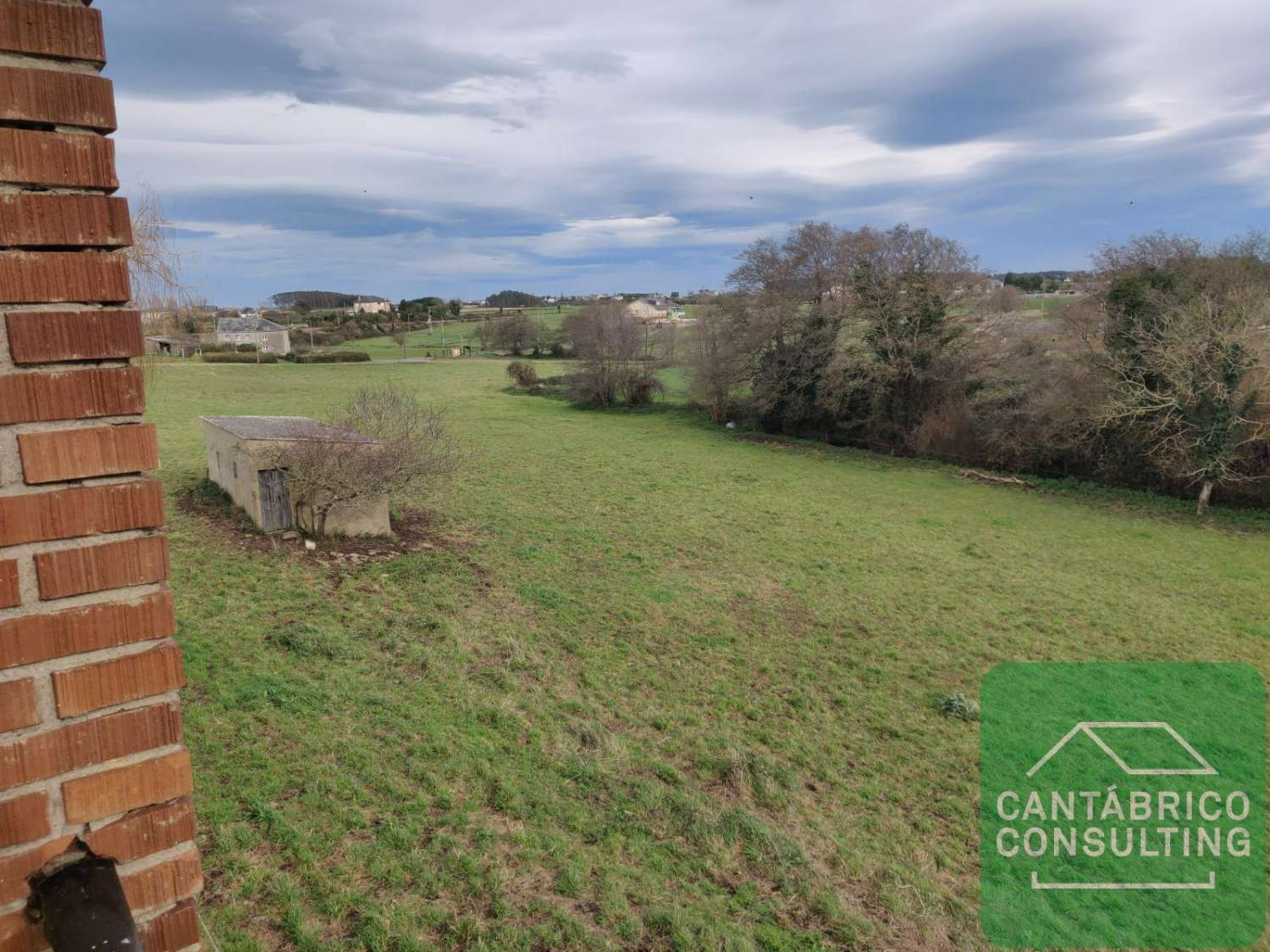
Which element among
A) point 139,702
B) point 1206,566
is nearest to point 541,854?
point 139,702

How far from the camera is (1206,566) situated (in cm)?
1312

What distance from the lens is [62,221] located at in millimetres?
1184

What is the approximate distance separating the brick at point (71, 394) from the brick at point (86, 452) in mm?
31

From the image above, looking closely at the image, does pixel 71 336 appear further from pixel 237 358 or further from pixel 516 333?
pixel 516 333

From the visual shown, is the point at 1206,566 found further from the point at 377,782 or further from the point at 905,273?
the point at 377,782

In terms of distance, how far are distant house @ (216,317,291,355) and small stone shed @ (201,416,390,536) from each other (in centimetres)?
3743

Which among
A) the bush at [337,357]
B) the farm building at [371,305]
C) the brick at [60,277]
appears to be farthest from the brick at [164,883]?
Result: the farm building at [371,305]

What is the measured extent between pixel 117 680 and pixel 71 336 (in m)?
0.63

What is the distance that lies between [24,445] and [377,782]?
497 centimetres

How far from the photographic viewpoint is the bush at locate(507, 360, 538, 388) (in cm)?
3984

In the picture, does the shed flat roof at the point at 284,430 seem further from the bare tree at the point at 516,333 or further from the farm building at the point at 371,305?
the farm building at the point at 371,305

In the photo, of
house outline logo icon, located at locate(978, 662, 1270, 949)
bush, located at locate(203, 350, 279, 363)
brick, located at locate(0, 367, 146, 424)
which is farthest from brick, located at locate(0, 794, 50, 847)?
bush, located at locate(203, 350, 279, 363)

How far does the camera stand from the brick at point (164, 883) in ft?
4.34

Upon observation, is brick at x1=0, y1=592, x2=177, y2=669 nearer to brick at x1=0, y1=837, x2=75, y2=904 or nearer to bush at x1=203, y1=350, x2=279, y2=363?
brick at x1=0, y1=837, x2=75, y2=904
